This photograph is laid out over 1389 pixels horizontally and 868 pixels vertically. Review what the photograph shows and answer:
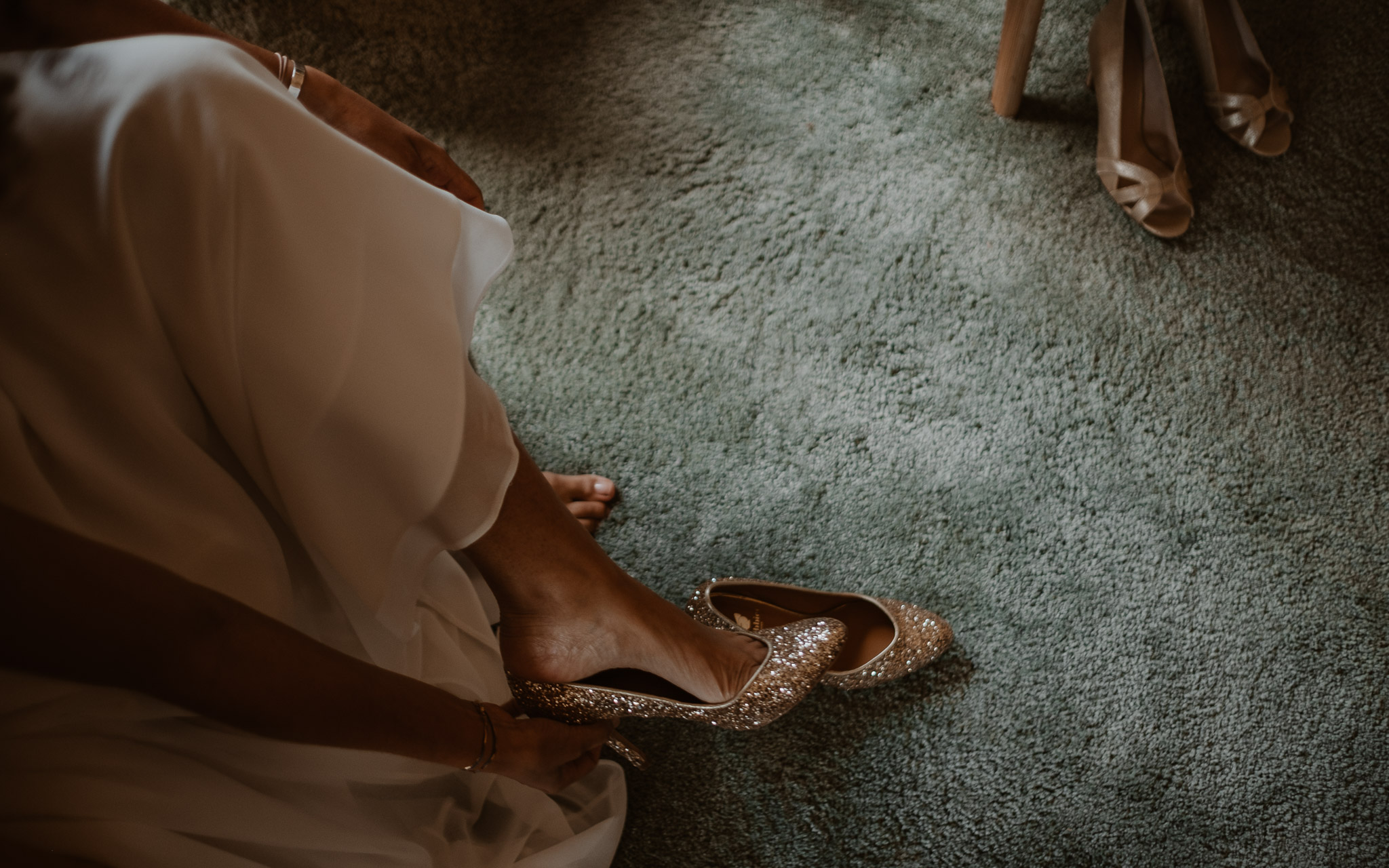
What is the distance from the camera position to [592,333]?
105 centimetres

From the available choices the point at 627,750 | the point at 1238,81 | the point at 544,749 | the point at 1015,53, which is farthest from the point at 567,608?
the point at 1238,81

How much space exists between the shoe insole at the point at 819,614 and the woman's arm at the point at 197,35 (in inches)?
21.5

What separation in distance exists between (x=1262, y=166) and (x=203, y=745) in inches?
57.5

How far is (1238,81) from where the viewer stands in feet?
3.69

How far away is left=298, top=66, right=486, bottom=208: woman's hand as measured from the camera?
2.30 ft

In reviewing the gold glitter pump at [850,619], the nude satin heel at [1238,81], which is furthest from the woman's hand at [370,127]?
the nude satin heel at [1238,81]

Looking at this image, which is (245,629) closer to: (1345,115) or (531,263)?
(531,263)

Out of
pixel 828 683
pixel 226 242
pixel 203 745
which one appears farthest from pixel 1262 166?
pixel 203 745

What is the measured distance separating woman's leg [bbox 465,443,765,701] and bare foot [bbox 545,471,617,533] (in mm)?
225

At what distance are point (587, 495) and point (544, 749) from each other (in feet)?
1.16

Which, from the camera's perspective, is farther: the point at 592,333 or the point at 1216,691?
the point at 592,333

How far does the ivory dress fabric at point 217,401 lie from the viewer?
0.42m

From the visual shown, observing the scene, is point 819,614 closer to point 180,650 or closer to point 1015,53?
point 180,650

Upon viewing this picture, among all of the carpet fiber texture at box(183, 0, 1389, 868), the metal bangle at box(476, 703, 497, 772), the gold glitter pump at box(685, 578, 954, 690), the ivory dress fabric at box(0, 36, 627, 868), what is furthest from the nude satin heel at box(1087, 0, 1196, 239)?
the metal bangle at box(476, 703, 497, 772)
